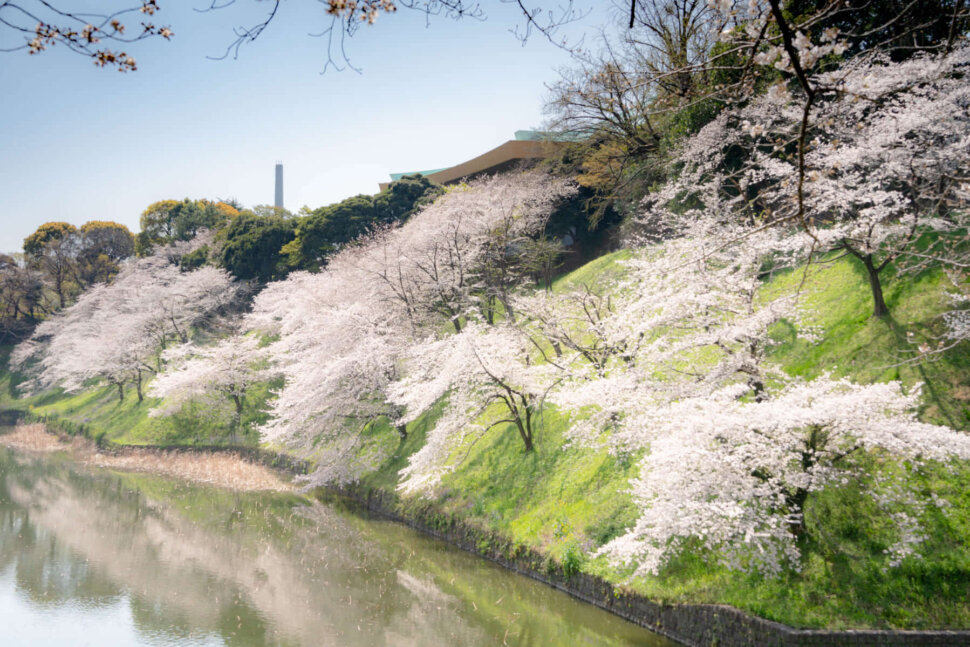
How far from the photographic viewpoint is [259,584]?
11320 millimetres

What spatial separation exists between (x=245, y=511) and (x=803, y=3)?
19297 mm

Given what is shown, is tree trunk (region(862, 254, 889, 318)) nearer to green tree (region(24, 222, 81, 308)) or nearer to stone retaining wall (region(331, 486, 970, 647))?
stone retaining wall (region(331, 486, 970, 647))

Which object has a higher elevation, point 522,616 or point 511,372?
point 511,372

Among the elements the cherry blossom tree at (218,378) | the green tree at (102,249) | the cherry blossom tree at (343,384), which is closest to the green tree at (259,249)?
the cherry blossom tree at (218,378)

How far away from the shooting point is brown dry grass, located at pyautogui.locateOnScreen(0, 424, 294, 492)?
806 inches

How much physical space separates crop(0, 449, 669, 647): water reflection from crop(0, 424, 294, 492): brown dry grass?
2.70 m

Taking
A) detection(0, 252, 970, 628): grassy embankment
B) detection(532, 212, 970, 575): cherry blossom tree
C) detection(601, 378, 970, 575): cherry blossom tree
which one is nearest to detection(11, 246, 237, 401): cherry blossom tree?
detection(0, 252, 970, 628): grassy embankment

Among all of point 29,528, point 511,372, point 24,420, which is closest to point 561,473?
point 511,372

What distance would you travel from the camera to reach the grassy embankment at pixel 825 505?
717cm

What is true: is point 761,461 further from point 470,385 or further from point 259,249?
point 259,249

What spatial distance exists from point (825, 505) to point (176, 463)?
23.6 metres

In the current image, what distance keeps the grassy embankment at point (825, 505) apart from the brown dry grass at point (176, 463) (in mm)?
5532

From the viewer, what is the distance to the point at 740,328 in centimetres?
930

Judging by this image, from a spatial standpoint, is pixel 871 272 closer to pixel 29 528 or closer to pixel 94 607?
pixel 94 607
